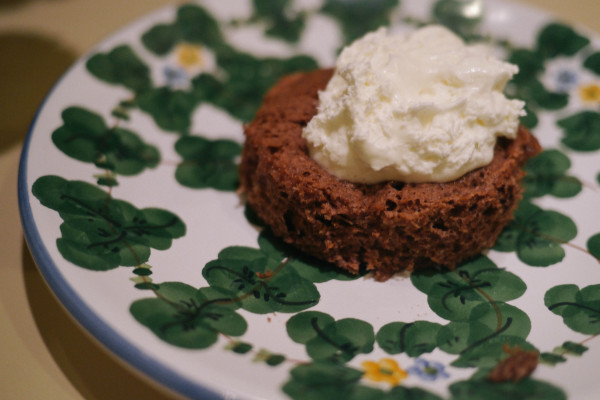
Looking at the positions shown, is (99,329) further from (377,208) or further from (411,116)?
(411,116)

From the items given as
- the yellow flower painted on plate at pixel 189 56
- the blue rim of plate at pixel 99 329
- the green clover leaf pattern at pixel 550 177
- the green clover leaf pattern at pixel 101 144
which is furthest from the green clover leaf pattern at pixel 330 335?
the yellow flower painted on plate at pixel 189 56

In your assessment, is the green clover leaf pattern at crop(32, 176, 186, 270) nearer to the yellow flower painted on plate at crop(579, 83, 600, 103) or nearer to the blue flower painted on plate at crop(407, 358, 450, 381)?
the blue flower painted on plate at crop(407, 358, 450, 381)

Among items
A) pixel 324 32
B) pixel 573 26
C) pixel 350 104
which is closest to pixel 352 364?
pixel 350 104

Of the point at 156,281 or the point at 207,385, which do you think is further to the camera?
the point at 156,281

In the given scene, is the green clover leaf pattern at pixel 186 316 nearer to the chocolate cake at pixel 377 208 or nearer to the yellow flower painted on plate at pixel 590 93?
the chocolate cake at pixel 377 208

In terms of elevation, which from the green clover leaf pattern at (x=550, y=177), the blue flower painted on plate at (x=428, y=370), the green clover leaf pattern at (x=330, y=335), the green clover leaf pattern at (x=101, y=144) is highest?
the green clover leaf pattern at (x=550, y=177)

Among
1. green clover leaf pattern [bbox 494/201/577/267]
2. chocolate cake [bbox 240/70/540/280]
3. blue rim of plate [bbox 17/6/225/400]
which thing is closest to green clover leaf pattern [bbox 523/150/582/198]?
green clover leaf pattern [bbox 494/201/577/267]

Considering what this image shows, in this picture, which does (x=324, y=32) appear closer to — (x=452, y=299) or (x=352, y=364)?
(x=452, y=299)
